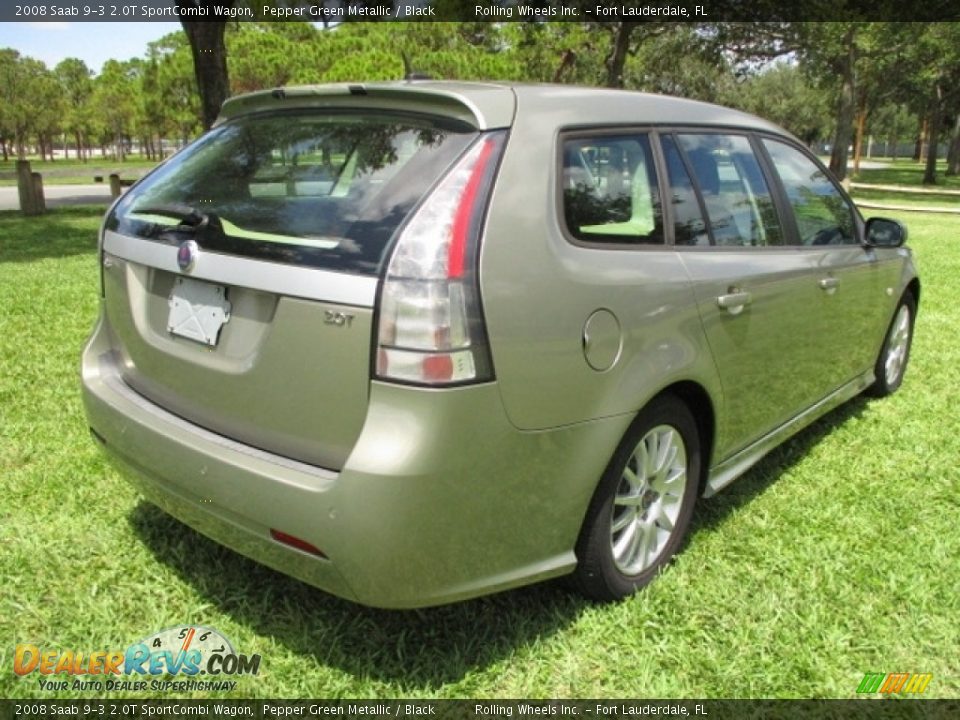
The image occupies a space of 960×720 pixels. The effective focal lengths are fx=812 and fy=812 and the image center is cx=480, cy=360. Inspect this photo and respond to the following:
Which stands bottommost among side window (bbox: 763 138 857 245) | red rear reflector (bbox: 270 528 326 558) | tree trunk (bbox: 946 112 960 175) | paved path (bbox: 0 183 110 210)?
red rear reflector (bbox: 270 528 326 558)

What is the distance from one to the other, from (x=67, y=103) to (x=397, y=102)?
197ft

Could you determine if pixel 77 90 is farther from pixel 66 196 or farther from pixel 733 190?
pixel 733 190

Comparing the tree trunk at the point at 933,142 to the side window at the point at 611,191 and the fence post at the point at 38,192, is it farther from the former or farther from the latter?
the side window at the point at 611,191

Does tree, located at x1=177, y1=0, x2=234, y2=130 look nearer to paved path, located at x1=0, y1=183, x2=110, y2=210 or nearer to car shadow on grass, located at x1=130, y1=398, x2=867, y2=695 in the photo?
paved path, located at x1=0, y1=183, x2=110, y2=210

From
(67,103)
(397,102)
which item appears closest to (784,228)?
(397,102)

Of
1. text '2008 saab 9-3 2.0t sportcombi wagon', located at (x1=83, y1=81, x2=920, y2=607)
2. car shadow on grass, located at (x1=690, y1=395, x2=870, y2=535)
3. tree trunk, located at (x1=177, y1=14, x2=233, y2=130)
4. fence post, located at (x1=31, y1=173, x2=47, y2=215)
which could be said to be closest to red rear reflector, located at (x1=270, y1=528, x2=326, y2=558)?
text '2008 saab 9-3 2.0t sportcombi wagon', located at (x1=83, y1=81, x2=920, y2=607)

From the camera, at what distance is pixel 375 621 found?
105 inches

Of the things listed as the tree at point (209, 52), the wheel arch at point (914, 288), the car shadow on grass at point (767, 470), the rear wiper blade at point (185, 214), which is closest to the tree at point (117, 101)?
the tree at point (209, 52)

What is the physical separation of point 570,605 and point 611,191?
139cm

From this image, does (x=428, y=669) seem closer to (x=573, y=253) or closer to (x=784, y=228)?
(x=573, y=253)

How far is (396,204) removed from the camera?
2141mm

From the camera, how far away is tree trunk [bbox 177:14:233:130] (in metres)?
12.4

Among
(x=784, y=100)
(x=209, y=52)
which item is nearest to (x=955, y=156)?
(x=784, y=100)

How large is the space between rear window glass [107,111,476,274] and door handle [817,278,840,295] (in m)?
2.15
